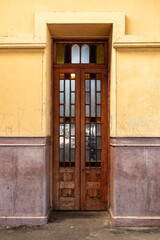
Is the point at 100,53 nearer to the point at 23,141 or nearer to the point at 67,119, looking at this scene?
the point at 67,119

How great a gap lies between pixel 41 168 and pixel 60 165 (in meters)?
0.76

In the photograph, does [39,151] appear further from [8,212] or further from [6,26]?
[6,26]

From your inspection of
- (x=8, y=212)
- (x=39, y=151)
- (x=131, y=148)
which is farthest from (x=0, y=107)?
(x=131, y=148)

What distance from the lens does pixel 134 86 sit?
4906 mm

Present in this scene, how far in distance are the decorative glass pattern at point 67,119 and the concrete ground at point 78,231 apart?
1200 mm

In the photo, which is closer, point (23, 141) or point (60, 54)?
point (23, 141)

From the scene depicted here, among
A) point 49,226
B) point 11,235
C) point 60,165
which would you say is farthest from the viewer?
point 60,165

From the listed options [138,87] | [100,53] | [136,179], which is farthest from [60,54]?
[136,179]

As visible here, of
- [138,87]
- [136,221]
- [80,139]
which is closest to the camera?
[136,221]

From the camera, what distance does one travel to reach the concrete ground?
4301 mm

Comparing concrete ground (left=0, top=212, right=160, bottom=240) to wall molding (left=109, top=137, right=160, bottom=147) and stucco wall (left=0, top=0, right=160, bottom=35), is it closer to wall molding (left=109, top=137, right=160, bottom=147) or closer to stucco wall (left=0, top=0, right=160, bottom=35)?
wall molding (left=109, top=137, right=160, bottom=147)

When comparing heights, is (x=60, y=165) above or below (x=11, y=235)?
above

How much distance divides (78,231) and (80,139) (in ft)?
5.99

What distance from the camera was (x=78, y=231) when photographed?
14.9 ft
